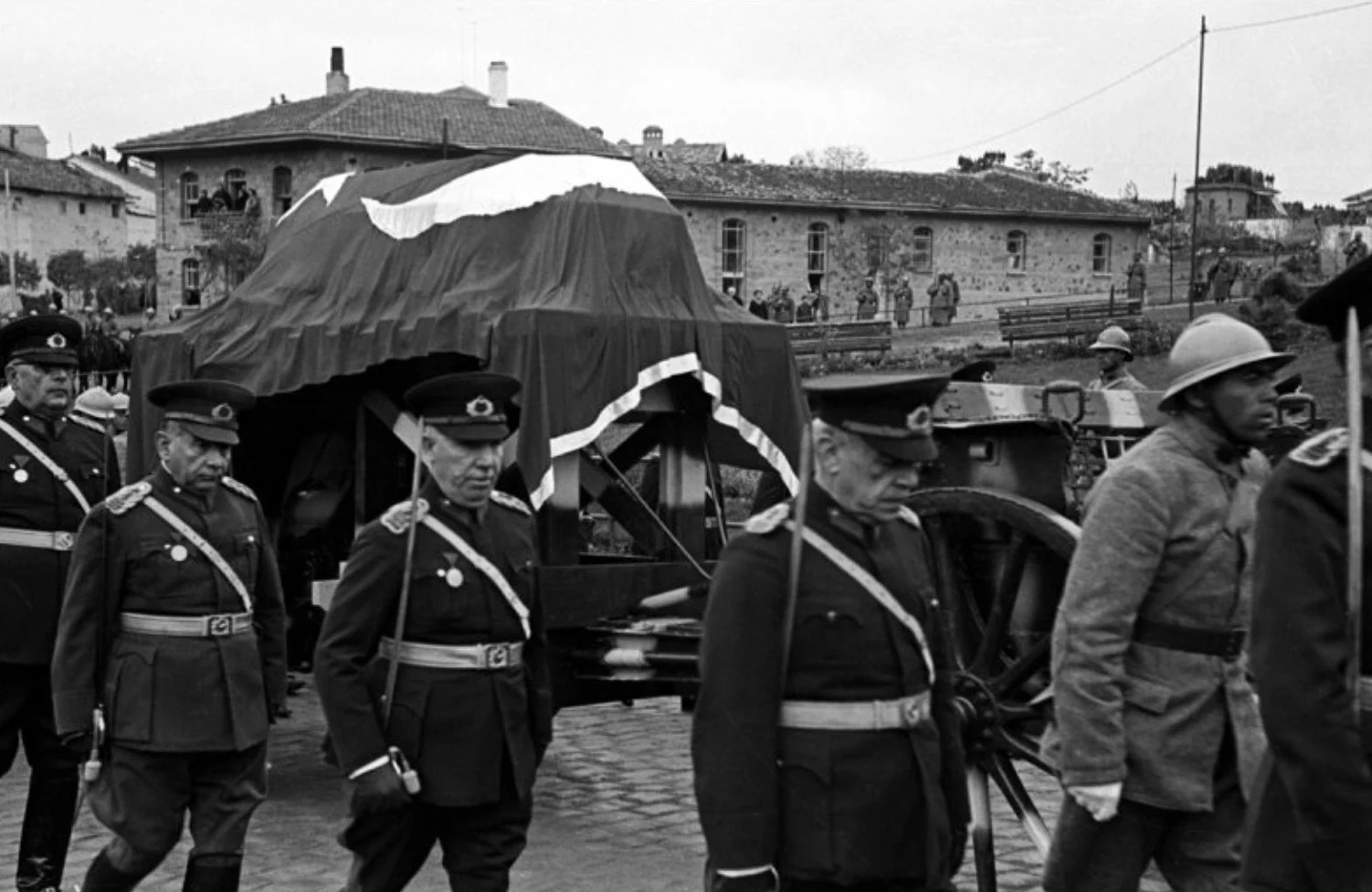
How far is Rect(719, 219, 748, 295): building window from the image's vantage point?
51906 millimetres

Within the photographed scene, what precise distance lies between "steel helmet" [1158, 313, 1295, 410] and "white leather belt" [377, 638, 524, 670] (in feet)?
6.87

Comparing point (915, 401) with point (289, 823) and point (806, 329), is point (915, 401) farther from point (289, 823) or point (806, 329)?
point (806, 329)

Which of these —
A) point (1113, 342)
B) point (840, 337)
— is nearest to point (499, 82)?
point (840, 337)

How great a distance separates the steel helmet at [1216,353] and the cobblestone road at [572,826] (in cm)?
301

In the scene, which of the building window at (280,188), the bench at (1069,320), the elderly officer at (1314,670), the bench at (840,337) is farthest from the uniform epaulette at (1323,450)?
the building window at (280,188)

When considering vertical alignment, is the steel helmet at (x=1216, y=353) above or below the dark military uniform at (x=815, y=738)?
above

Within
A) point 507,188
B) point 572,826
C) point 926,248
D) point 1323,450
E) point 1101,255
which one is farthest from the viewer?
point 1101,255

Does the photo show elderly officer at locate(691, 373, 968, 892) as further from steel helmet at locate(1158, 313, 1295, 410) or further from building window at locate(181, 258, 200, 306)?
building window at locate(181, 258, 200, 306)

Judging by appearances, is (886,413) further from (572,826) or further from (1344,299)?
(572,826)

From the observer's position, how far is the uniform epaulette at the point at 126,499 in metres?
6.79

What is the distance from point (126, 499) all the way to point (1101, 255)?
53.0m

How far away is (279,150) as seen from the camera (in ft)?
172

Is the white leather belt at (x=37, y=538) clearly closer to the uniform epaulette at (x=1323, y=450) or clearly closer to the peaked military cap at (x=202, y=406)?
the peaked military cap at (x=202, y=406)

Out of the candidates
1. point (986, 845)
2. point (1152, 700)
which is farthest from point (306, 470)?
point (1152, 700)
